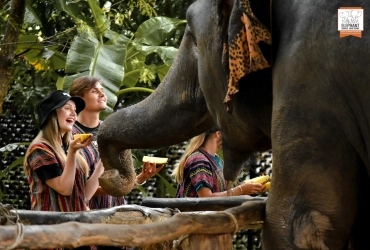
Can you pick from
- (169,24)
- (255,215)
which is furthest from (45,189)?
(169,24)

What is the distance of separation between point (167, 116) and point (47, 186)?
100cm

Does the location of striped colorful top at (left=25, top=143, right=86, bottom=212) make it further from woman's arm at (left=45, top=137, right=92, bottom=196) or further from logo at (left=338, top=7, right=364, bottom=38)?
logo at (left=338, top=7, right=364, bottom=38)

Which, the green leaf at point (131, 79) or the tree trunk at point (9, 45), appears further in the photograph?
the green leaf at point (131, 79)

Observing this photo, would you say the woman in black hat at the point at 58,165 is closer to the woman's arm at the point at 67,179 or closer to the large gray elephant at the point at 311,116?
the woman's arm at the point at 67,179

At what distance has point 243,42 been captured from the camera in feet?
10.0

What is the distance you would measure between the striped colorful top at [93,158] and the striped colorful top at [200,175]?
49 centimetres

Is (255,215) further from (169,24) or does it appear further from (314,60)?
(169,24)

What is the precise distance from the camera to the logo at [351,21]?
2.75 metres

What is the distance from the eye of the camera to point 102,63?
6.88 meters

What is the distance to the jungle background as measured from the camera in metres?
6.82

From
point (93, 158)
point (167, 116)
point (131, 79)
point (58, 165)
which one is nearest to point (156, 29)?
point (131, 79)

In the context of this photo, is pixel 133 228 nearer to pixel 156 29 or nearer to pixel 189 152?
pixel 189 152

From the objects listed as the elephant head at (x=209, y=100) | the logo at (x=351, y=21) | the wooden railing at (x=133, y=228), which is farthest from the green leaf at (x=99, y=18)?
the logo at (x=351, y=21)

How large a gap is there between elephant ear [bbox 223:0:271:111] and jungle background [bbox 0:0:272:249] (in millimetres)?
3472
